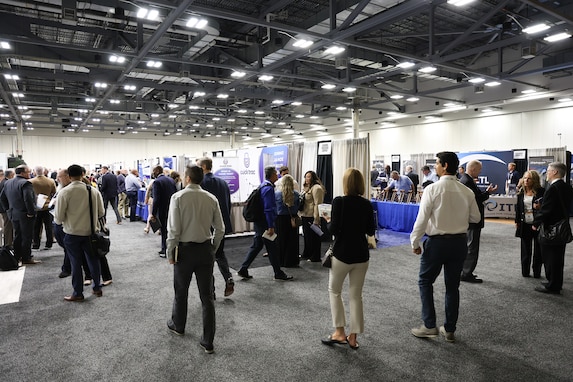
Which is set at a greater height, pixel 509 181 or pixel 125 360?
pixel 509 181

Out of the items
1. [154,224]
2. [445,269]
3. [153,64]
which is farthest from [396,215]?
[153,64]

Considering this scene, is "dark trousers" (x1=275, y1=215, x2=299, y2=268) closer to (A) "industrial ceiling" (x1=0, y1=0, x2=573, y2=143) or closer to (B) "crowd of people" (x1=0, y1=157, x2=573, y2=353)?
(B) "crowd of people" (x1=0, y1=157, x2=573, y2=353)

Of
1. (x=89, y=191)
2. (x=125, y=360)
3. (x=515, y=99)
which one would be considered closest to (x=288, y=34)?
(x=89, y=191)

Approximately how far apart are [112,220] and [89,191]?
7570mm

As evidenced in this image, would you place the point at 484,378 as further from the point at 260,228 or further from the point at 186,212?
the point at 260,228

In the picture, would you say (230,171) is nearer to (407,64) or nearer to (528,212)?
(407,64)

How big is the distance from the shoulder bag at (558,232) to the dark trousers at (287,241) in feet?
9.78

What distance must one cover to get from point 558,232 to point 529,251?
85 centimetres

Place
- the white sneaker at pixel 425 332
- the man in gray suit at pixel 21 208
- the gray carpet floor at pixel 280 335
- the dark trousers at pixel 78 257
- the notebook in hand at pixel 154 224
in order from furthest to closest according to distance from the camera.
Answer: the man in gray suit at pixel 21 208 < the notebook in hand at pixel 154 224 < the dark trousers at pixel 78 257 < the white sneaker at pixel 425 332 < the gray carpet floor at pixel 280 335

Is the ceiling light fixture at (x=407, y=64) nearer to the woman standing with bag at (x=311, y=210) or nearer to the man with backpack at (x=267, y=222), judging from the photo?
the woman standing with bag at (x=311, y=210)

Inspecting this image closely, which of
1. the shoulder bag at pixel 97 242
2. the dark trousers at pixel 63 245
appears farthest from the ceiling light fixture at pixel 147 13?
the dark trousers at pixel 63 245

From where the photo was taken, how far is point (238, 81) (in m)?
9.97

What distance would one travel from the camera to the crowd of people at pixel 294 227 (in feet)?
9.36

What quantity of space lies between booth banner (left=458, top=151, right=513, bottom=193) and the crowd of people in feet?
25.6
